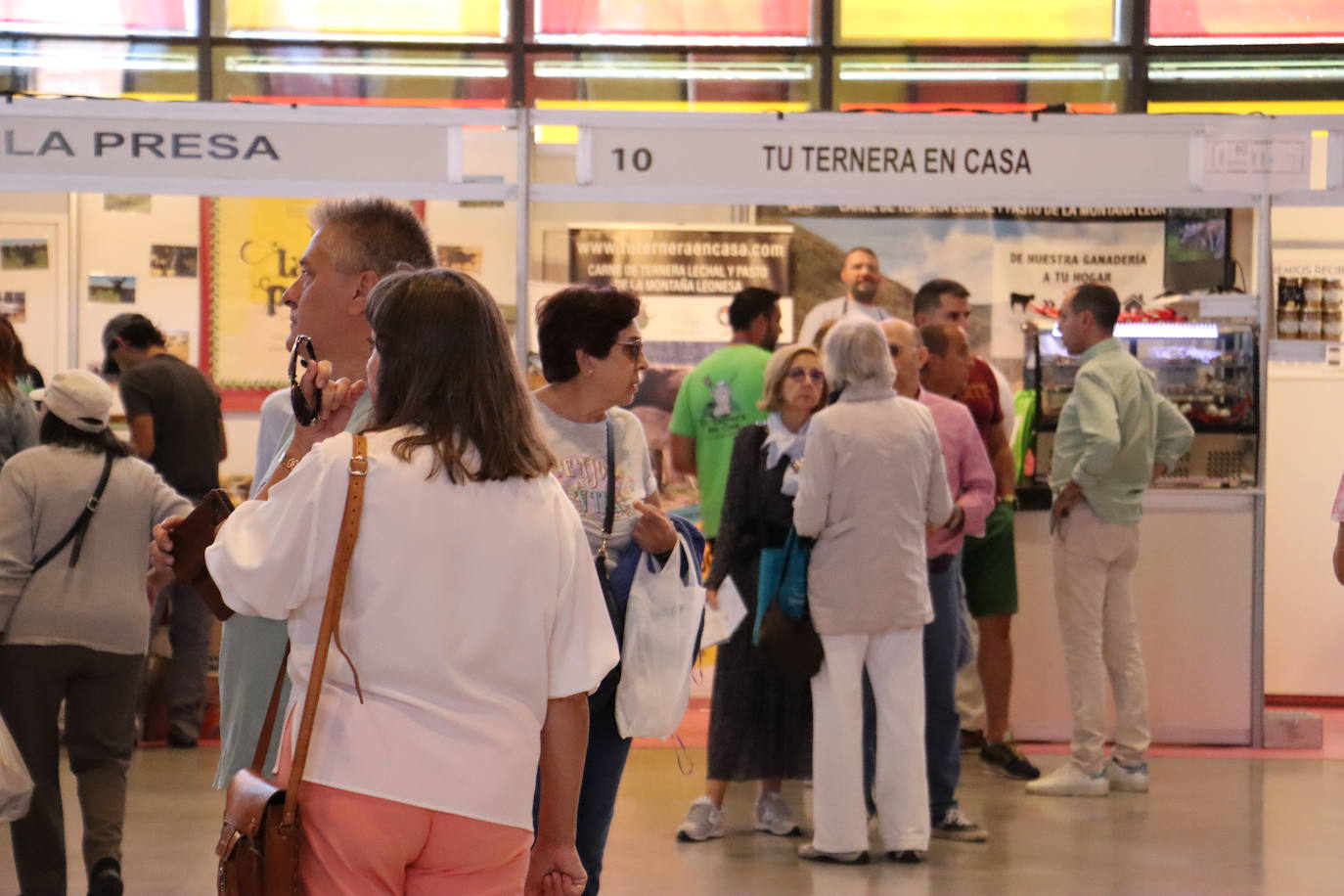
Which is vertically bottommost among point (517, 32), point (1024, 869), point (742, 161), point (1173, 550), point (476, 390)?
point (1024, 869)

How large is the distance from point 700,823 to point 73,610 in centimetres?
204

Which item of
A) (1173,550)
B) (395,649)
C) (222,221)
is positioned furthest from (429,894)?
(222,221)

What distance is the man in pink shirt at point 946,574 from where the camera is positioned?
5.30 m

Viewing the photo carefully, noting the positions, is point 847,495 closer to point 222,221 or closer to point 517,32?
point 517,32

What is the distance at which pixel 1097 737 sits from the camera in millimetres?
5906

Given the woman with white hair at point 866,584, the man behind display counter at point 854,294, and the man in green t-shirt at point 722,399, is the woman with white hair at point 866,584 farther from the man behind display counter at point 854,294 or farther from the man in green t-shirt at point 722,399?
the man behind display counter at point 854,294

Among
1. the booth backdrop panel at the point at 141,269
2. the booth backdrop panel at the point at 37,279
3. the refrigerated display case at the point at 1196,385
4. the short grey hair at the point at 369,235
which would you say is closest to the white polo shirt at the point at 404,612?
the short grey hair at the point at 369,235

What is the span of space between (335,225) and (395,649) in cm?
90

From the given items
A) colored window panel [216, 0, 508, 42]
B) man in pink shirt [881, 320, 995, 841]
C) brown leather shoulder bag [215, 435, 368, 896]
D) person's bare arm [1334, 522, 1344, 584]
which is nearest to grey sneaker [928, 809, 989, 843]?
Result: man in pink shirt [881, 320, 995, 841]

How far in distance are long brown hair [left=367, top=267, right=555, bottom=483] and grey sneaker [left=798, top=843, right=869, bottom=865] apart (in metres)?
3.06

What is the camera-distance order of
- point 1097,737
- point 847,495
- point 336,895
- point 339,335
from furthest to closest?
point 1097,737
point 847,495
point 339,335
point 336,895

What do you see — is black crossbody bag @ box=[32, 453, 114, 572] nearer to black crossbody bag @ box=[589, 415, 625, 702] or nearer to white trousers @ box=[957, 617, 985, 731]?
black crossbody bag @ box=[589, 415, 625, 702]

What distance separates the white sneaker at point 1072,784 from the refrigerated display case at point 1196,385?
141cm

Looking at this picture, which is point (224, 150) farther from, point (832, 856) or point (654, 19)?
point (832, 856)
